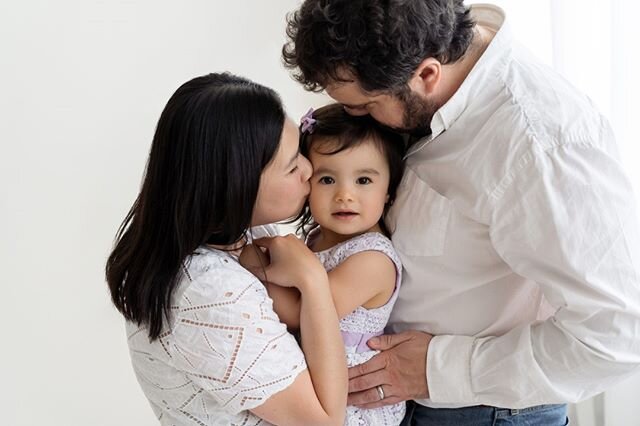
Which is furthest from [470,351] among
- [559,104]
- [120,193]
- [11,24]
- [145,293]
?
[11,24]

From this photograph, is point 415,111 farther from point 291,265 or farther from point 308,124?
point 291,265

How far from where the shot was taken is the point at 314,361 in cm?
133

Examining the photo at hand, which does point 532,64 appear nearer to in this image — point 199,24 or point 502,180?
point 502,180

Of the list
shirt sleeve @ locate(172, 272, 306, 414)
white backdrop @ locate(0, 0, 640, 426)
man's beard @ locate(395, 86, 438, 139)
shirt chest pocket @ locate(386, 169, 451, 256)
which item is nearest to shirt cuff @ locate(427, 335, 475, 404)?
shirt chest pocket @ locate(386, 169, 451, 256)

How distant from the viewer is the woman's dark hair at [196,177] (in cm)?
129

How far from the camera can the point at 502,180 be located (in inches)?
50.6

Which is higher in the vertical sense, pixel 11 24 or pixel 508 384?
pixel 11 24

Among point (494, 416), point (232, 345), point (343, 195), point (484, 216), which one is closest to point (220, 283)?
point (232, 345)

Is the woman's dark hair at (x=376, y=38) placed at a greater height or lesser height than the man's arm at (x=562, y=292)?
greater

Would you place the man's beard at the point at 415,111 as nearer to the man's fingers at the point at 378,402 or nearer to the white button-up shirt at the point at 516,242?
the white button-up shirt at the point at 516,242

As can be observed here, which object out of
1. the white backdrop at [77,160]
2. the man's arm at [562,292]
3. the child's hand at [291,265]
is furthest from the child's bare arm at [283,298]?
the white backdrop at [77,160]

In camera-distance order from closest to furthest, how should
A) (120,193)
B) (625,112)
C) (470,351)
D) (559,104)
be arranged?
(559,104) < (470,351) < (625,112) < (120,193)

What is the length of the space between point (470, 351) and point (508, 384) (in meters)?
0.09

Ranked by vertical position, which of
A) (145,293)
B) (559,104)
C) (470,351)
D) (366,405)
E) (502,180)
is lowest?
(366,405)
